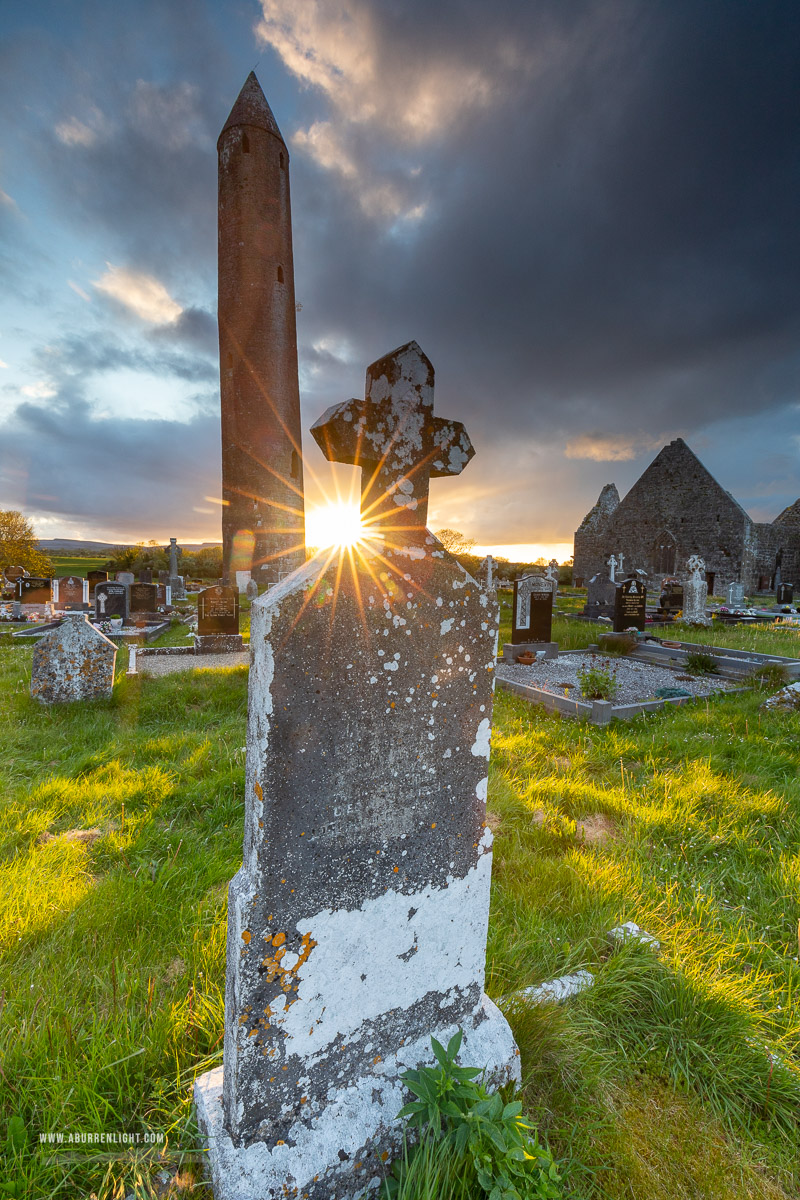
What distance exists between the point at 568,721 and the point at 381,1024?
494cm

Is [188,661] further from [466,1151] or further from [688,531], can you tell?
[688,531]

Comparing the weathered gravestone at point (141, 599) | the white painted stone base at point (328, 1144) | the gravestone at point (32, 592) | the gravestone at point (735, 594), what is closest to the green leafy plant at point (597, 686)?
the white painted stone base at point (328, 1144)

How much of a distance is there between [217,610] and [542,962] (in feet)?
32.3

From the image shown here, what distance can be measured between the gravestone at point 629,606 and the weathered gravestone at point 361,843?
11.7 m

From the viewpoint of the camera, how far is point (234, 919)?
1227 mm

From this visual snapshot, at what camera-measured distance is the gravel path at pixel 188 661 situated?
870cm

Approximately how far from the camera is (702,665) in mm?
8789

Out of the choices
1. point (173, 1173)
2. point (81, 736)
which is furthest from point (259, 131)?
point (173, 1173)

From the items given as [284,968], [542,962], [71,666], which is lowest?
[542,962]

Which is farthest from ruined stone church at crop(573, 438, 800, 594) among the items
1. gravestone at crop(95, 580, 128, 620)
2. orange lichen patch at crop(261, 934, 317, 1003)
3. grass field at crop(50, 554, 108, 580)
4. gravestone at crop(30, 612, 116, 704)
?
grass field at crop(50, 554, 108, 580)

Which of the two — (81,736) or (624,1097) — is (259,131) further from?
(624,1097)

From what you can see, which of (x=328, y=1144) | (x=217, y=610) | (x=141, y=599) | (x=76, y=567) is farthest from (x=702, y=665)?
(x=76, y=567)

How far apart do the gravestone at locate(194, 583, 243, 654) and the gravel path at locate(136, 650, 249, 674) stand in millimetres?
215

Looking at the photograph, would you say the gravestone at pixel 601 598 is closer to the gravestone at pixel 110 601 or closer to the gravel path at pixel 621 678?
the gravel path at pixel 621 678
